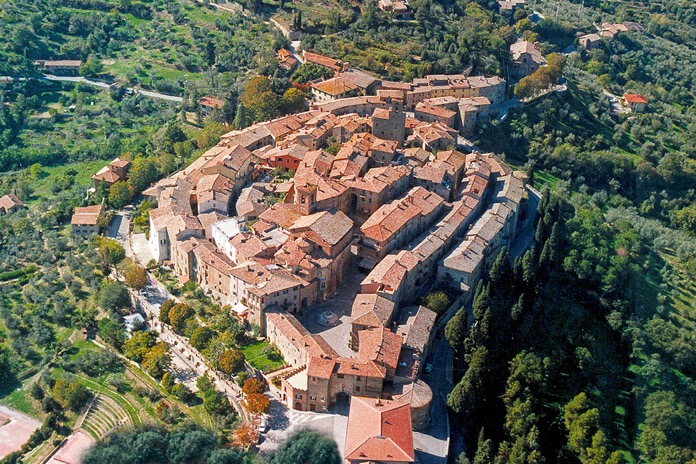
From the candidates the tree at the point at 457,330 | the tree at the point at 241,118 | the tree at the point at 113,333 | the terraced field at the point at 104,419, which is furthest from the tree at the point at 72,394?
the tree at the point at 241,118

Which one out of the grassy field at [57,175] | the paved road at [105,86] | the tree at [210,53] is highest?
the tree at [210,53]

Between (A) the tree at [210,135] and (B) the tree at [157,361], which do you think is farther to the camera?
(A) the tree at [210,135]

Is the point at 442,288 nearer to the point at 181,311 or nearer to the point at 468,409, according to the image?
the point at 468,409

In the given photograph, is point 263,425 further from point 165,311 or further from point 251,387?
point 165,311

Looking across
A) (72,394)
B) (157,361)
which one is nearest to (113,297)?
(157,361)

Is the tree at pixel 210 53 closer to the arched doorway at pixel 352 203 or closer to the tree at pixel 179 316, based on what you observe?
the arched doorway at pixel 352 203

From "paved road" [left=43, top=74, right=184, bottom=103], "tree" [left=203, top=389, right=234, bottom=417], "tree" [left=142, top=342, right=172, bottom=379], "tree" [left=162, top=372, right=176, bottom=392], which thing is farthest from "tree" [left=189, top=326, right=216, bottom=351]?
"paved road" [left=43, top=74, right=184, bottom=103]

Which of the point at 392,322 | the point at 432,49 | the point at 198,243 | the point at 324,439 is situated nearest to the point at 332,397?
the point at 324,439

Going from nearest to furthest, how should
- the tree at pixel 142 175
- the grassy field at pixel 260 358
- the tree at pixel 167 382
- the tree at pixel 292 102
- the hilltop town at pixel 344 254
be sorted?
1. the hilltop town at pixel 344 254
2. the tree at pixel 167 382
3. the grassy field at pixel 260 358
4. the tree at pixel 142 175
5. the tree at pixel 292 102
